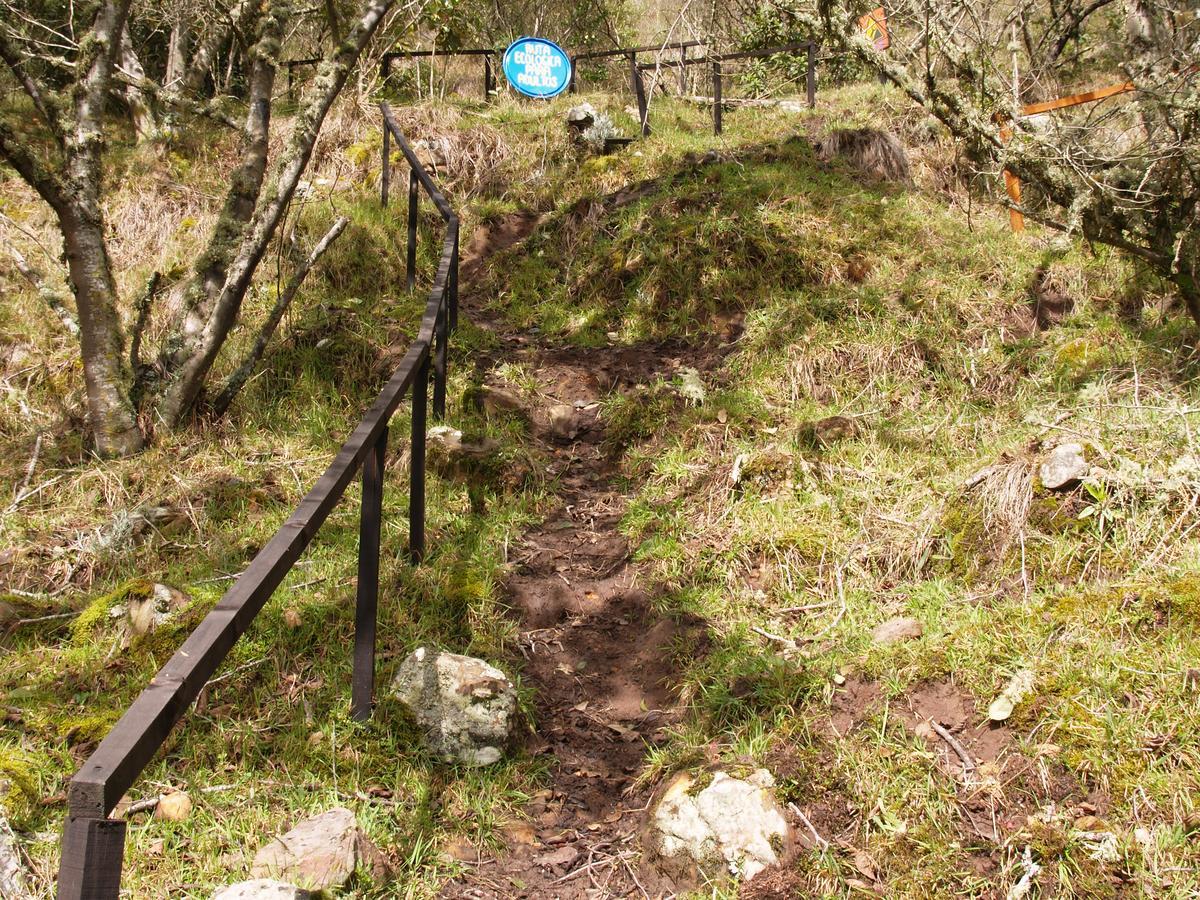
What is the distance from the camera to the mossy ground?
2416 mm

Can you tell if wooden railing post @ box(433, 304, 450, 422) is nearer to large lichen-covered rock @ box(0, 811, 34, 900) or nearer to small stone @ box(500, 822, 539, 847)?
small stone @ box(500, 822, 539, 847)

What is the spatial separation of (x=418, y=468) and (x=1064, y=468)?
263 cm

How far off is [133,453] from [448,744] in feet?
9.44

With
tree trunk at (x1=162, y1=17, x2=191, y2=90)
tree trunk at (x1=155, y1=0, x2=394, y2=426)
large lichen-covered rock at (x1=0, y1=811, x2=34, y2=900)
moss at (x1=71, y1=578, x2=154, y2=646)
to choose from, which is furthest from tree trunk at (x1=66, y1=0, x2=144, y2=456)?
tree trunk at (x1=162, y1=17, x2=191, y2=90)

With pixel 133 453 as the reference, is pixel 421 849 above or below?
below

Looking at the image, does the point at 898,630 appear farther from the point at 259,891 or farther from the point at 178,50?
the point at 178,50

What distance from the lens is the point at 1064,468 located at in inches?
134

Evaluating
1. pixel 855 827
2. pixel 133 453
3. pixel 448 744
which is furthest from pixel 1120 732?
pixel 133 453

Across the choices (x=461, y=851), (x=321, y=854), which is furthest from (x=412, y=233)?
(x=321, y=854)

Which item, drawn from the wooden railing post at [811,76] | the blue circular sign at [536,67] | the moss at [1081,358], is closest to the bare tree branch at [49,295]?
the moss at [1081,358]

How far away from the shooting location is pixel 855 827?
243 cm

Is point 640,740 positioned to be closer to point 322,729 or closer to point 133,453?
point 322,729

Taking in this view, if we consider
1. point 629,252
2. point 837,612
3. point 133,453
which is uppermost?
point 629,252

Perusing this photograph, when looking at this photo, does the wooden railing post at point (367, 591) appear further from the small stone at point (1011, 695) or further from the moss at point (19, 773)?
the small stone at point (1011, 695)
